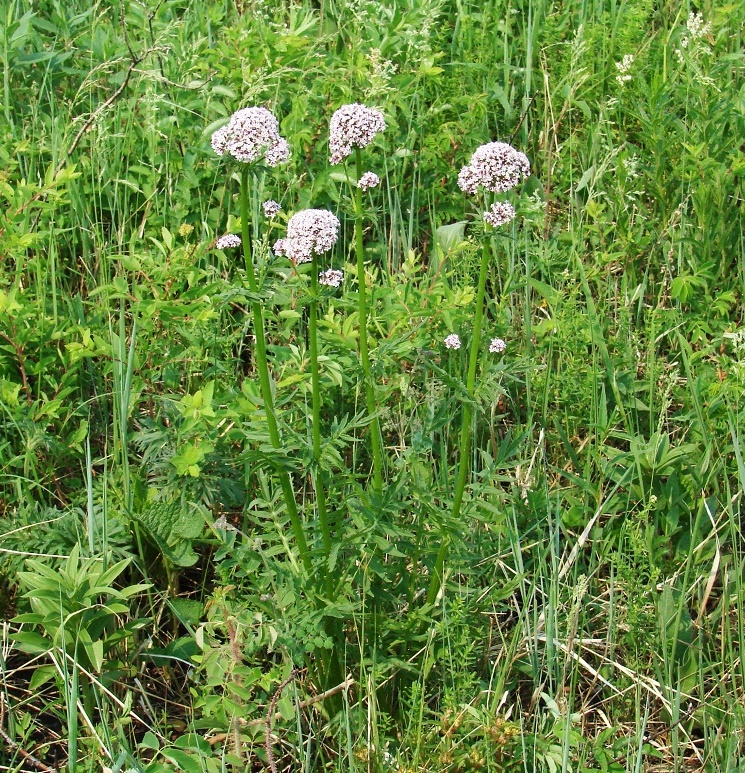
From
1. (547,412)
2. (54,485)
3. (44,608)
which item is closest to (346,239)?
(547,412)

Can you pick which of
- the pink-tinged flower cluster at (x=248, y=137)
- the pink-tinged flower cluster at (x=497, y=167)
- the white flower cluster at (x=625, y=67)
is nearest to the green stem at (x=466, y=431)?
the pink-tinged flower cluster at (x=497, y=167)

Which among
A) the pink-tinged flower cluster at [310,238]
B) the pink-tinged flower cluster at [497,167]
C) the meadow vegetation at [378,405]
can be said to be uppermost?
Result: the pink-tinged flower cluster at [497,167]

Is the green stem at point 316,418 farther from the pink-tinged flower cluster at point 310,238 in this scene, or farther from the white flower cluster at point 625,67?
the white flower cluster at point 625,67

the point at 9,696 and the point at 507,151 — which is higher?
the point at 507,151

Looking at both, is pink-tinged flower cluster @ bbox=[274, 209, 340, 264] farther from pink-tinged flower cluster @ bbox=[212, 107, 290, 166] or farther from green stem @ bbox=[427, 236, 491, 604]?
green stem @ bbox=[427, 236, 491, 604]

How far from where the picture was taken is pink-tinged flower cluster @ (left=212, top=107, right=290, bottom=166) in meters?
2.04

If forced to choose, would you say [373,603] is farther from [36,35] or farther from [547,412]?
[36,35]

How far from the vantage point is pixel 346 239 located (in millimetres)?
3652

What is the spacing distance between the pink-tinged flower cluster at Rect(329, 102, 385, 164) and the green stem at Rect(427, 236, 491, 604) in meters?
0.36

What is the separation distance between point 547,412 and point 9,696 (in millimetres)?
1845

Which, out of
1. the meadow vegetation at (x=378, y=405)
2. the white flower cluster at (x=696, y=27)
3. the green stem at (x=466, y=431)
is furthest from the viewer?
the white flower cluster at (x=696, y=27)

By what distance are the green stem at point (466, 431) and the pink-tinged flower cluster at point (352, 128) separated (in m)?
0.36

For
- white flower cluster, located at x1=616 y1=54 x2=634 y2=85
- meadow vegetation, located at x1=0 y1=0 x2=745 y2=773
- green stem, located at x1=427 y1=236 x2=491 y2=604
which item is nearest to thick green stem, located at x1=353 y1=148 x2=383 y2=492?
meadow vegetation, located at x1=0 y1=0 x2=745 y2=773

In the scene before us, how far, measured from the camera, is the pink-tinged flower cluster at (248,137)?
204 cm
